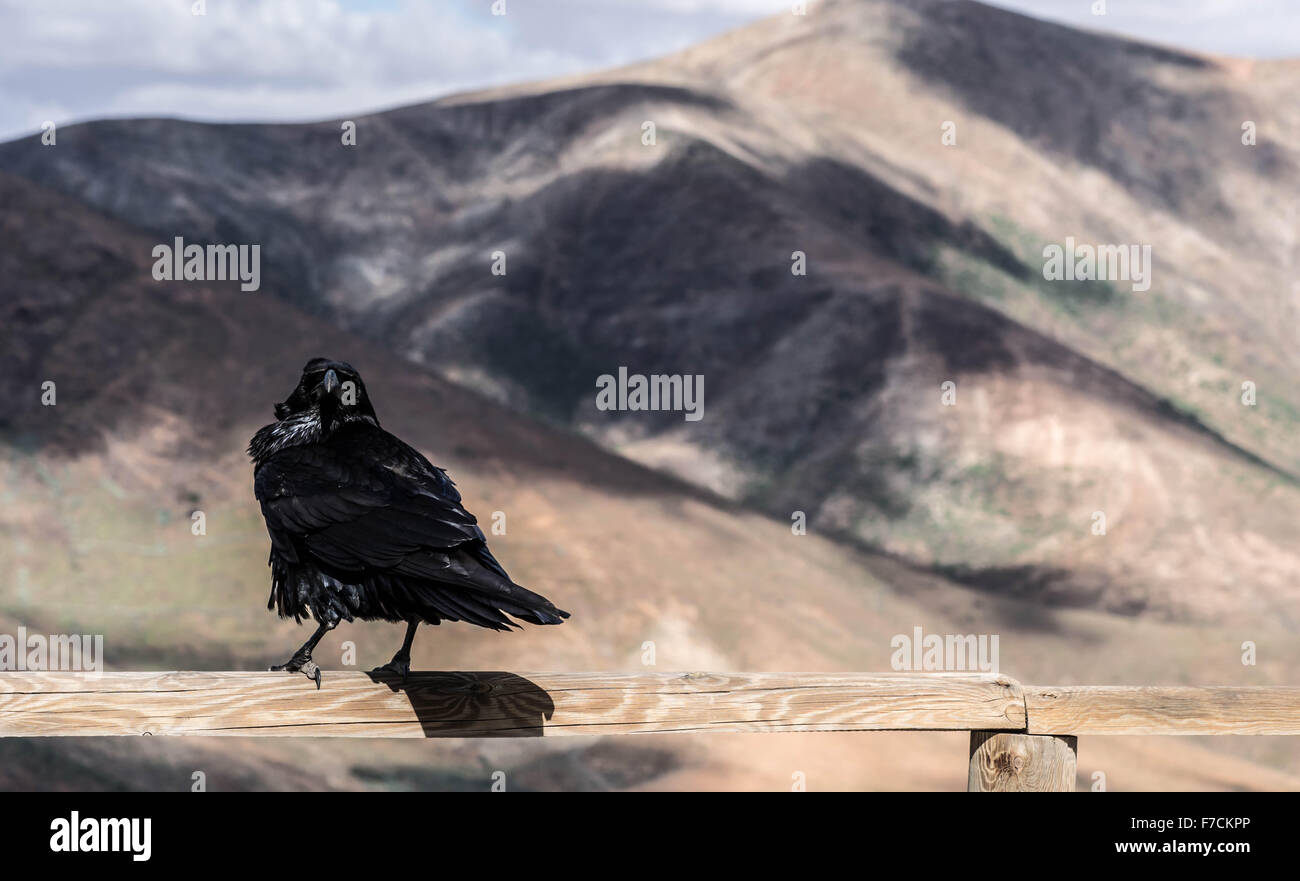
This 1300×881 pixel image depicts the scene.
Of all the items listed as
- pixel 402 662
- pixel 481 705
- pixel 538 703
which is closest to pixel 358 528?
pixel 402 662

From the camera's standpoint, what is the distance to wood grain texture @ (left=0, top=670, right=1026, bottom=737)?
4.77 metres

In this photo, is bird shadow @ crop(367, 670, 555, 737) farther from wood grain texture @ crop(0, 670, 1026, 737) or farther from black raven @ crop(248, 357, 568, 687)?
black raven @ crop(248, 357, 568, 687)

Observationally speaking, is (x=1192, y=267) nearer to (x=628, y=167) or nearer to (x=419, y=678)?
(x=628, y=167)

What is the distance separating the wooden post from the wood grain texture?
0.09m

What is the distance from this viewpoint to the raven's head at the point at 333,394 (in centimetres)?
605

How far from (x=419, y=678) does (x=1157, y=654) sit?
3131 centimetres

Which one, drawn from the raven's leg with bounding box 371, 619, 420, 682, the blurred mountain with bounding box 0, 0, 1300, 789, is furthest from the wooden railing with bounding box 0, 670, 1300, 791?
the blurred mountain with bounding box 0, 0, 1300, 789

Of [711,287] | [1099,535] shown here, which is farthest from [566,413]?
[1099,535]

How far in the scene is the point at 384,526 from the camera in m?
5.43

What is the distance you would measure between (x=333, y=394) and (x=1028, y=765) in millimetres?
3309

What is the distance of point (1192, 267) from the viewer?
69.8 metres

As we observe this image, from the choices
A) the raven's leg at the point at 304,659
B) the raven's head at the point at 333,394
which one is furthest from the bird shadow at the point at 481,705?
the raven's head at the point at 333,394

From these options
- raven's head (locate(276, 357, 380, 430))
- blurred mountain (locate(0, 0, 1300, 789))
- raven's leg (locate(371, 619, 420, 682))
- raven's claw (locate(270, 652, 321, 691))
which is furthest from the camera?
blurred mountain (locate(0, 0, 1300, 789))

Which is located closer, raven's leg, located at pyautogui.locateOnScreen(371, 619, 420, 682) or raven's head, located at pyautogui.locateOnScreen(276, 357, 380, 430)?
raven's leg, located at pyautogui.locateOnScreen(371, 619, 420, 682)
